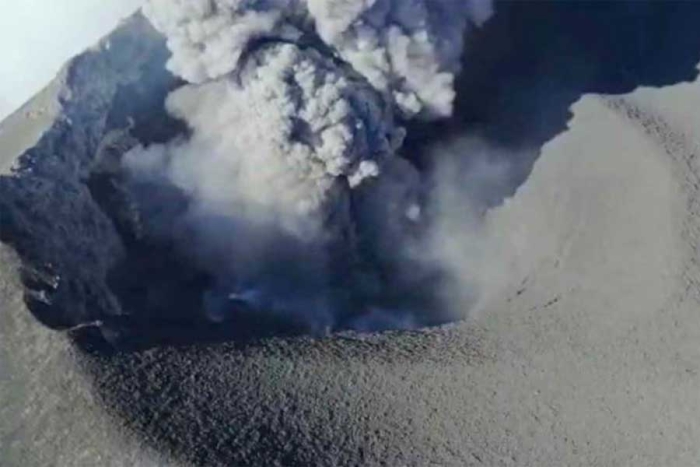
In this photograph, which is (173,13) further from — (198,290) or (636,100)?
(636,100)

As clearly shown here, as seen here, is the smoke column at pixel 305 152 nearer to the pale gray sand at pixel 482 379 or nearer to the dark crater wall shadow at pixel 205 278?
the dark crater wall shadow at pixel 205 278

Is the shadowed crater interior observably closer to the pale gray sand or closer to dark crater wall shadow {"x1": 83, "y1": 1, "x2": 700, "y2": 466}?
dark crater wall shadow {"x1": 83, "y1": 1, "x2": 700, "y2": 466}

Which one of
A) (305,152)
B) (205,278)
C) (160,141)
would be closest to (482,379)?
(305,152)

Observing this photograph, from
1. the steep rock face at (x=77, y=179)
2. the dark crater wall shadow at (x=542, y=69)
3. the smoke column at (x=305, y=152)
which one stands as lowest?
the dark crater wall shadow at (x=542, y=69)

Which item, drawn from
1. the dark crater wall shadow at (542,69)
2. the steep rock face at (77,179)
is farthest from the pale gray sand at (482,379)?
the steep rock face at (77,179)

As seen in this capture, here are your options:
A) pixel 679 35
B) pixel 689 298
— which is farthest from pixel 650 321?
pixel 679 35

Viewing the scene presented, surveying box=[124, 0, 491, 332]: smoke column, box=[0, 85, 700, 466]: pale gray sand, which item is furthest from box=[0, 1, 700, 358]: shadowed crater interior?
box=[0, 85, 700, 466]: pale gray sand

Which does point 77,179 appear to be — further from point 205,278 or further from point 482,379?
point 482,379
